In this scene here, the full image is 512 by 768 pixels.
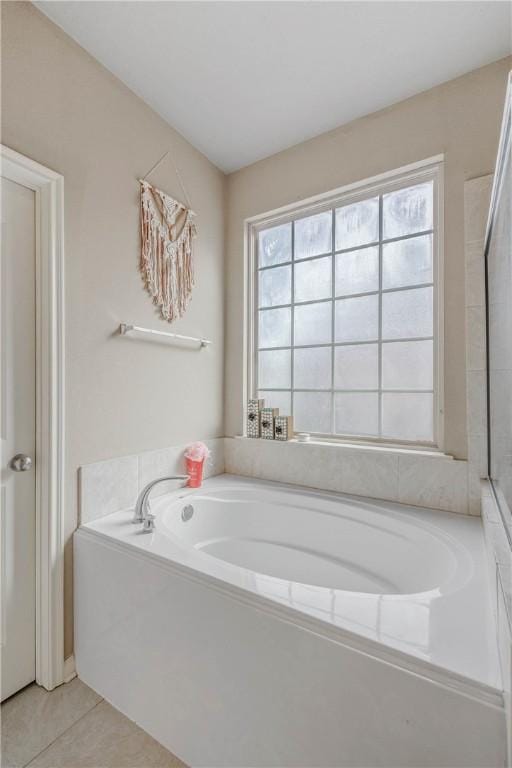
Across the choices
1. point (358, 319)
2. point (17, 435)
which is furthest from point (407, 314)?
point (17, 435)

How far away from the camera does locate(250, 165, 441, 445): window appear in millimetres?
1885

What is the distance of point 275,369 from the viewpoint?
7.82ft

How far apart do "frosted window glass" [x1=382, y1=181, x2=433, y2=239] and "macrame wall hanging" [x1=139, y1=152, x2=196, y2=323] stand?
1.12m

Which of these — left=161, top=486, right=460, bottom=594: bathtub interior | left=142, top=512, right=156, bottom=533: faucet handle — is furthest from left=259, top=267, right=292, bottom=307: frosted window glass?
left=142, top=512, right=156, bottom=533: faucet handle

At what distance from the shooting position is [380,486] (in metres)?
1.84

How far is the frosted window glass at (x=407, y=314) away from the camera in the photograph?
187 centimetres

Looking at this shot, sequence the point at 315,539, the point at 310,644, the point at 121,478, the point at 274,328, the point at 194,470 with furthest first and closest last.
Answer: the point at 274,328 → the point at 194,470 → the point at 315,539 → the point at 121,478 → the point at 310,644

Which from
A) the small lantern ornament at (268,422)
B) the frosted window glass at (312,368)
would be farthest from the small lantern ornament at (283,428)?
the frosted window glass at (312,368)

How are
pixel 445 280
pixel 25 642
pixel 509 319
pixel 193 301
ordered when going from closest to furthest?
pixel 509 319 < pixel 25 642 < pixel 445 280 < pixel 193 301

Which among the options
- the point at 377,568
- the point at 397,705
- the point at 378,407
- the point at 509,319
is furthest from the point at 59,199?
the point at 377,568

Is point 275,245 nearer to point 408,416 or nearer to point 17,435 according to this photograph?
point 408,416

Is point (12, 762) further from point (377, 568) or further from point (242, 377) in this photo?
point (242, 377)

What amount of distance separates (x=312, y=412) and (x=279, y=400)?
0.80 ft

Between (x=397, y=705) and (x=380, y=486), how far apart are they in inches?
44.2
